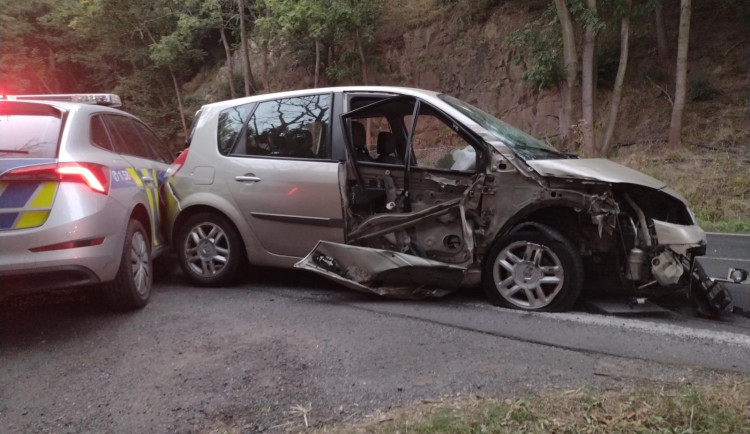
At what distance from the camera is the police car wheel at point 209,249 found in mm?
4918

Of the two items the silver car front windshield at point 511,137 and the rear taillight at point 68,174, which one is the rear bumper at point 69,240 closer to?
the rear taillight at point 68,174

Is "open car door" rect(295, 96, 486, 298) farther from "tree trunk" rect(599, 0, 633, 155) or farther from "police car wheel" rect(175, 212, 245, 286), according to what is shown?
"tree trunk" rect(599, 0, 633, 155)

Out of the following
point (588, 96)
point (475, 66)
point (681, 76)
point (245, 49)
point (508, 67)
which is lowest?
point (588, 96)

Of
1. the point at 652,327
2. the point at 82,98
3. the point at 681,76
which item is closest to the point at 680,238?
the point at 652,327

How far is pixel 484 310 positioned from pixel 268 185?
215 centimetres

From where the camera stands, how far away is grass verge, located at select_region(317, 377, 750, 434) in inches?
86.4

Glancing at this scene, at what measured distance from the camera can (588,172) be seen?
3828 millimetres

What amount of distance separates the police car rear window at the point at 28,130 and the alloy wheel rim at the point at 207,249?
1.57 metres

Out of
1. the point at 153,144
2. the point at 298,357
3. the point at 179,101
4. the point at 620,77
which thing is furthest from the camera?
the point at 179,101

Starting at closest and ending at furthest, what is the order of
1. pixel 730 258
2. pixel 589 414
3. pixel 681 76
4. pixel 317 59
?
1. pixel 589 414
2. pixel 730 258
3. pixel 681 76
4. pixel 317 59

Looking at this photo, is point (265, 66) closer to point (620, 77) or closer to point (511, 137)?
point (620, 77)

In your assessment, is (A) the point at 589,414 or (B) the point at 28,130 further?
(B) the point at 28,130

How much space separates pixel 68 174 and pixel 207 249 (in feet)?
5.46

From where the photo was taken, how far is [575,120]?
13375mm
